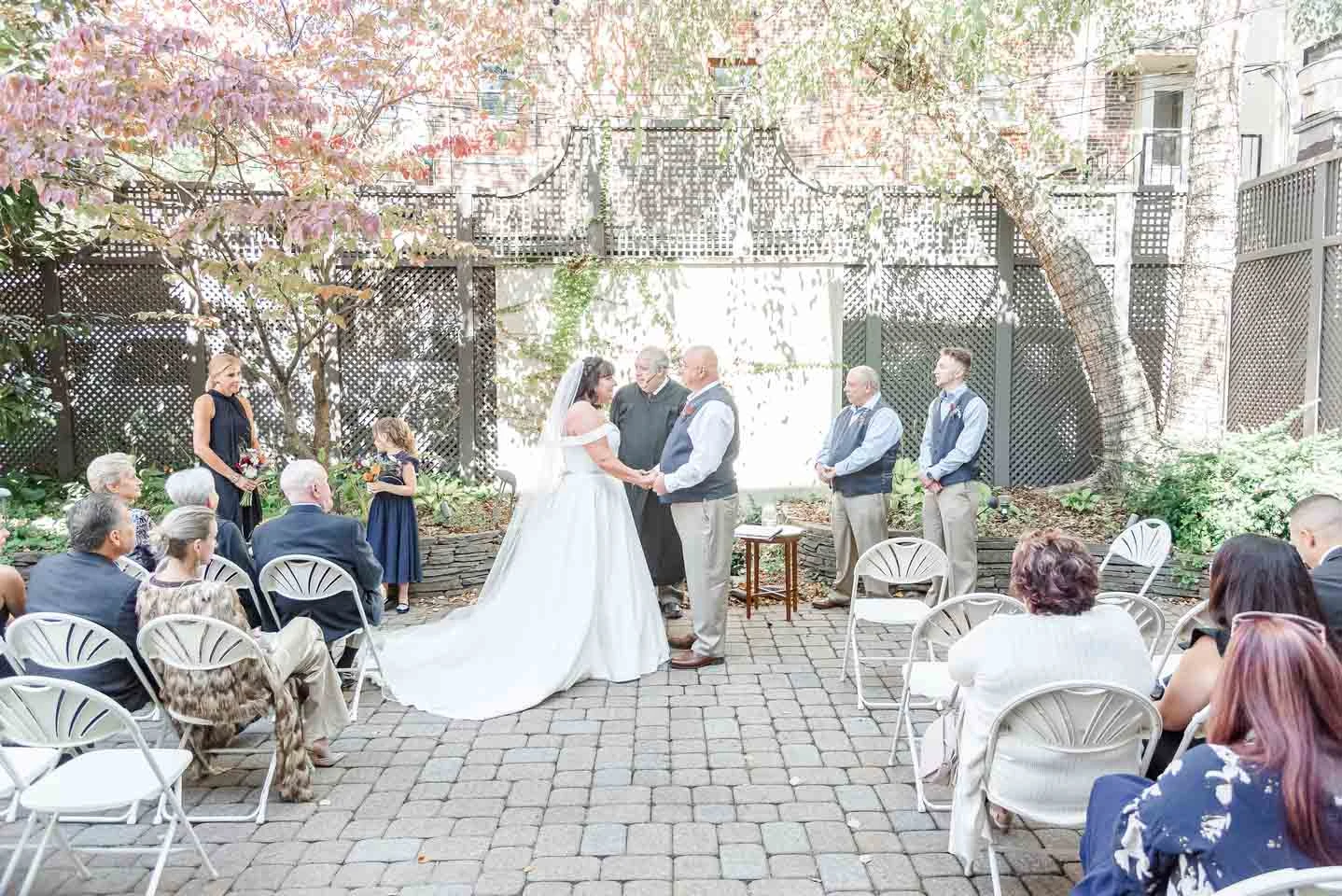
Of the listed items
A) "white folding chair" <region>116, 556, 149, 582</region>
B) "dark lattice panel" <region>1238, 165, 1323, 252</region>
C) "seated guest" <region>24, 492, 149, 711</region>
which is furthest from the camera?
"dark lattice panel" <region>1238, 165, 1323, 252</region>

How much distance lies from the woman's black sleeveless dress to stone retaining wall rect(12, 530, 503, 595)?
4.82 feet

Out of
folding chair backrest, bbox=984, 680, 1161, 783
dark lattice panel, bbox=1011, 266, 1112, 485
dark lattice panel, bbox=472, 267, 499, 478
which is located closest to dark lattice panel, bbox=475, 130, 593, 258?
dark lattice panel, bbox=472, 267, 499, 478

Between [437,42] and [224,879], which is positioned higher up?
[437,42]

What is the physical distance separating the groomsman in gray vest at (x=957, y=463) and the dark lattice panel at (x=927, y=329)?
3.21 metres

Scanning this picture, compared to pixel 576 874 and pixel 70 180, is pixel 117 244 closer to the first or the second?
pixel 70 180

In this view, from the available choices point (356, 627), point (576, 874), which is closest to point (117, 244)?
point (356, 627)

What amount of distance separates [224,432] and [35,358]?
4.03m

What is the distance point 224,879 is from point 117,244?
7465 millimetres

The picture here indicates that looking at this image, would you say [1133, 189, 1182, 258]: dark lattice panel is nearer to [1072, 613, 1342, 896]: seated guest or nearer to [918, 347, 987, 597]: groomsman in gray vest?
[918, 347, 987, 597]: groomsman in gray vest

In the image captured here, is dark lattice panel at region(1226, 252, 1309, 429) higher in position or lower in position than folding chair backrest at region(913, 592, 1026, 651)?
higher

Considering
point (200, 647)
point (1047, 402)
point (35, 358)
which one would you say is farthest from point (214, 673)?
point (1047, 402)

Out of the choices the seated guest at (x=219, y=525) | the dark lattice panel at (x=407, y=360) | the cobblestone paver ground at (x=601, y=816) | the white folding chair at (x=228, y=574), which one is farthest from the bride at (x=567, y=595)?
the dark lattice panel at (x=407, y=360)

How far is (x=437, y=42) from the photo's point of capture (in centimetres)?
762

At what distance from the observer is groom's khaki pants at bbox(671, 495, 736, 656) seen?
5480 mm
